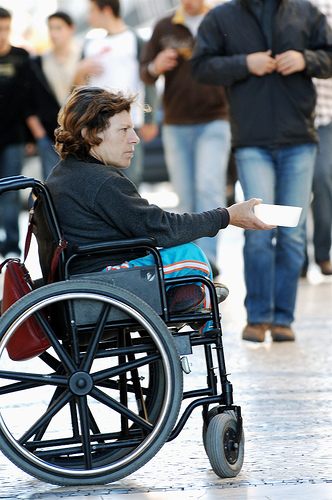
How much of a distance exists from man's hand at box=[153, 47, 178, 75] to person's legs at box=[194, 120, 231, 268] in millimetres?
504

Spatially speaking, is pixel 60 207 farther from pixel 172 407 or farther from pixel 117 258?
pixel 172 407

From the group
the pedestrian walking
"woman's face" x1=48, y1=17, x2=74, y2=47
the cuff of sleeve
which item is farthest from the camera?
"woman's face" x1=48, y1=17, x2=74, y2=47

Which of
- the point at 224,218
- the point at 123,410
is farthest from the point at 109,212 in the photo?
the point at 123,410

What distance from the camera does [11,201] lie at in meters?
8.65

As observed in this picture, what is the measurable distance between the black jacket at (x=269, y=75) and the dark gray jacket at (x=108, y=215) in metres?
2.25

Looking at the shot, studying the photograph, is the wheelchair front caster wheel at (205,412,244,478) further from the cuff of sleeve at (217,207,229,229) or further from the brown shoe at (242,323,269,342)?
the brown shoe at (242,323,269,342)

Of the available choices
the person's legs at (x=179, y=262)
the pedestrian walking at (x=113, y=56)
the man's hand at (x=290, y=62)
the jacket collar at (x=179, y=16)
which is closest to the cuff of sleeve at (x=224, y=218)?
the person's legs at (x=179, y=262)

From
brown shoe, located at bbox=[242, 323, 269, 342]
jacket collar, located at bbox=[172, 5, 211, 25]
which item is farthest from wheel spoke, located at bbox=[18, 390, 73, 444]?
jacket collar, located at bbox=[172, 5, 211, 25]

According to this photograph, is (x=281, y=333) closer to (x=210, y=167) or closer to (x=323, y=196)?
(x=210, y=167)

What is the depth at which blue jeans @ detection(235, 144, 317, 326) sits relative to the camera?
17.7ft

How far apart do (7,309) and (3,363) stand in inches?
83.5

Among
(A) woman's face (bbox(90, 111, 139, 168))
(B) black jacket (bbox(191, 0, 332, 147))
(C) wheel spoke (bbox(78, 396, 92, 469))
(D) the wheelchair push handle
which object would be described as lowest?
(C) wheel spoke (bbox(78, 396, 92, 469))

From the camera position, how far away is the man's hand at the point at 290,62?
527cm

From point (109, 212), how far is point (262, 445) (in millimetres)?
1012
